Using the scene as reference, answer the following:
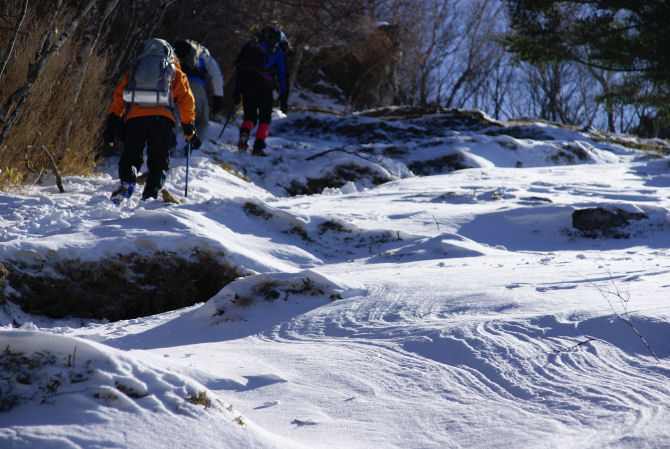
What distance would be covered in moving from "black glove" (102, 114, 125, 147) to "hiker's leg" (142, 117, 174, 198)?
27cm

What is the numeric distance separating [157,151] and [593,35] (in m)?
8.90

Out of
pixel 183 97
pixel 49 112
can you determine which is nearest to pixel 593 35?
pixel 183 97

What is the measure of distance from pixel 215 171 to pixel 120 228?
3510 mm

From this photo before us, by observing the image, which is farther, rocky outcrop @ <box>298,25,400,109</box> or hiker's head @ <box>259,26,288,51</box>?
rocky outcrop @ <box>298,25,400,109</box>

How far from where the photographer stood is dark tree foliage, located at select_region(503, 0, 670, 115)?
9.63 metres

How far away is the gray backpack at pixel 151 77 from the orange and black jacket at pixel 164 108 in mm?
53

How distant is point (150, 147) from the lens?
4977 mm

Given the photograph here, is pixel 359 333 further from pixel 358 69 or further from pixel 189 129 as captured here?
pixel 358 69

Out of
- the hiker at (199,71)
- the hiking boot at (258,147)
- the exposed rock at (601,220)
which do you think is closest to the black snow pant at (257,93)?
the hiking boot at (258,147)

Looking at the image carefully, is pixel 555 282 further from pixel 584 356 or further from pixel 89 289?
pixel 89 289

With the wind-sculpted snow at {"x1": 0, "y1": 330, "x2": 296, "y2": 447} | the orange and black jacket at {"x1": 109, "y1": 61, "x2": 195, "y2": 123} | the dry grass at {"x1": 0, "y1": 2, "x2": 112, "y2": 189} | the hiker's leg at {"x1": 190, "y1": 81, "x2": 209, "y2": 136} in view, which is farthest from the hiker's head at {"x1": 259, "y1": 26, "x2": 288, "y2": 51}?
the wind-sculpted snow at {"x1": 0, "y1": 330, "x2": 296, "y2": 447}

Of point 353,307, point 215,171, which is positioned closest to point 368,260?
Answer: point 353,307

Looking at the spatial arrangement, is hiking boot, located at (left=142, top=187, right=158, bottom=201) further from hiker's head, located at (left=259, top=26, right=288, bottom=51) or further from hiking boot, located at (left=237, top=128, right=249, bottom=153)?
hiker's head, located at (left=259, top=26, right=288, bottom=51)

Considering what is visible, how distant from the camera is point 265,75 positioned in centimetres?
785
